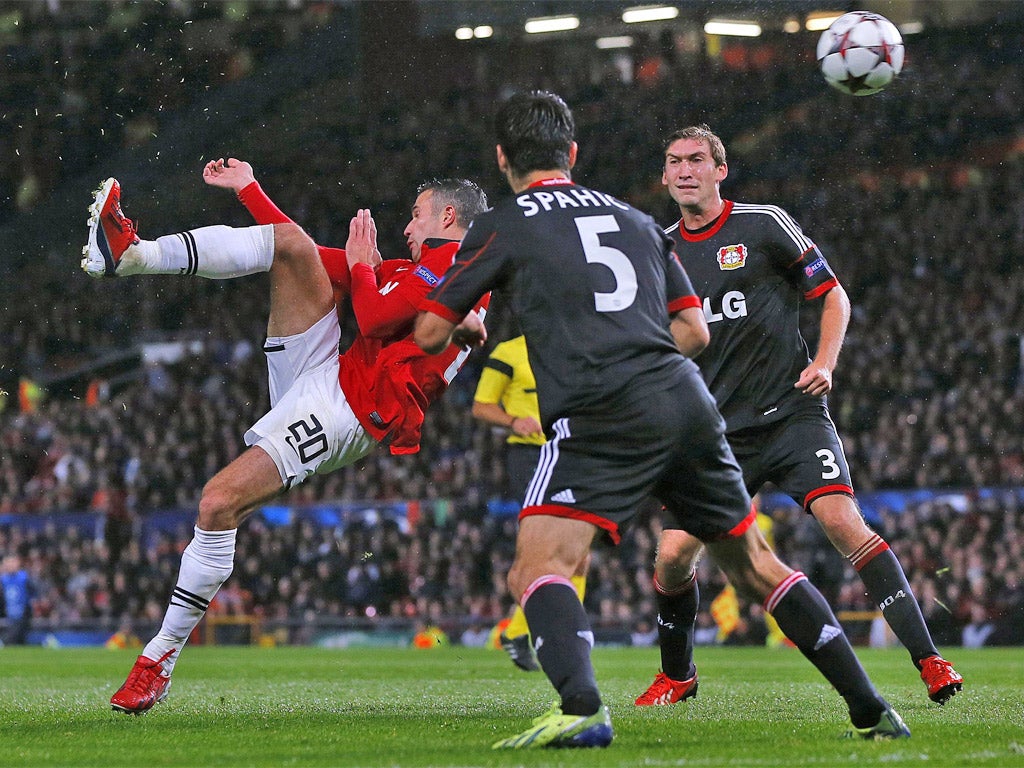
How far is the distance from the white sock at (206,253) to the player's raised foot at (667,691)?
2647mm

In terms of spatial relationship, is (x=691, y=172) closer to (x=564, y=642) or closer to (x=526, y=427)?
(x=526, y=427)

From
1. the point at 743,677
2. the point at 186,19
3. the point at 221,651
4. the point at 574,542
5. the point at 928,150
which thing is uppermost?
the point at 186,19

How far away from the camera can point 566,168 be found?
4.40 metres

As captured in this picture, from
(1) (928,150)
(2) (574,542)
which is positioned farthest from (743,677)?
(1) (928,150)

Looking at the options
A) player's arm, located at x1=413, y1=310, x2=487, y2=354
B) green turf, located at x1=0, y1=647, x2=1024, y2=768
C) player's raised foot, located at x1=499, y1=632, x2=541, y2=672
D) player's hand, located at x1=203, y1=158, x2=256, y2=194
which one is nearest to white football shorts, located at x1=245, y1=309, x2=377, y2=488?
player's hand, located at x1=203, y1=158, x2=256, y2=194

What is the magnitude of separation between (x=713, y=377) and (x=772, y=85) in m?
19.9

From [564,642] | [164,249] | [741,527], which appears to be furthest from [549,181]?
[164,249]

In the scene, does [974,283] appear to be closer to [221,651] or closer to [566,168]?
[221,651]

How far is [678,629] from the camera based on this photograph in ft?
20.5

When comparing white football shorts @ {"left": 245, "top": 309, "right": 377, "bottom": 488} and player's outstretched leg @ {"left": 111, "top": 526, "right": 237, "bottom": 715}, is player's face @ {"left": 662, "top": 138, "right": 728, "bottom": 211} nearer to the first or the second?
white football shorts @ {"left": 245, "top": 309, "right": 377, "bottom": 488}

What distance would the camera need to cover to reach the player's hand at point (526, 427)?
7.98 m

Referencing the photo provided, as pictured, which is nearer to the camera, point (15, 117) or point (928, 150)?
point (928, 150)

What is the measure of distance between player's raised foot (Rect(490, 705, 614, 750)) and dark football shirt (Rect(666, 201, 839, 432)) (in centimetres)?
255

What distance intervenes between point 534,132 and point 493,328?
686 inches
